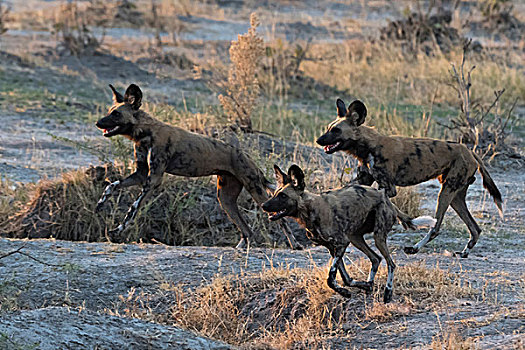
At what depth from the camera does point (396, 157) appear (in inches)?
248

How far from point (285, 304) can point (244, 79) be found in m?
5.24

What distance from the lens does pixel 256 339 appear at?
520cm

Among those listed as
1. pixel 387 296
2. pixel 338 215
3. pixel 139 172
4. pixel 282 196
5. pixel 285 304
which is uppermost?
pixel 282 196

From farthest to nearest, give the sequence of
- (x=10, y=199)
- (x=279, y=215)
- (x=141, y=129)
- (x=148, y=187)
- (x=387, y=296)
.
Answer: (x=10, y=199), (x=141, y=129), (x=148, y=187), (x=387, y=296), (x=279, y=215)

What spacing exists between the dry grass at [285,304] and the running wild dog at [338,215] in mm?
180

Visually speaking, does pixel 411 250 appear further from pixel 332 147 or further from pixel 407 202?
pixel 407 202

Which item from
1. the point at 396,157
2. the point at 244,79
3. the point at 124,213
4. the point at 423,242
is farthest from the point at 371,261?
the point at 244,79

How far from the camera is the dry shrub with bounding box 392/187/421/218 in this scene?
8359 mm

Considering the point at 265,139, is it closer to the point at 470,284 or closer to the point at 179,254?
the point at 179,254

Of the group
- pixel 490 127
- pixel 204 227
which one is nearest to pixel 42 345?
pixel 204 227

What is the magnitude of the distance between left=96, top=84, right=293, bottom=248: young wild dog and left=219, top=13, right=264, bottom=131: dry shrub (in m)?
3.36

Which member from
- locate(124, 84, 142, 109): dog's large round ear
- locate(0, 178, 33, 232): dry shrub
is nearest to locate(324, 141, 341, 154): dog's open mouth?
locate(124, 84, 142, 109): dog's large round ear

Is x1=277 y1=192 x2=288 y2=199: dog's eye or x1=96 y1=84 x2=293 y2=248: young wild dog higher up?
x1=277 y1=192 x2=288 y2=199: dog's eye

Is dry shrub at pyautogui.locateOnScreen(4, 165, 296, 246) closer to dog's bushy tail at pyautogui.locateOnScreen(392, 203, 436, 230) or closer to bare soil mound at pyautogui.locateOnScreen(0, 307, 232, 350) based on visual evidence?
dog's bushy tail at pyautogui.locateOnScreen(392, 203, 436, 230)
